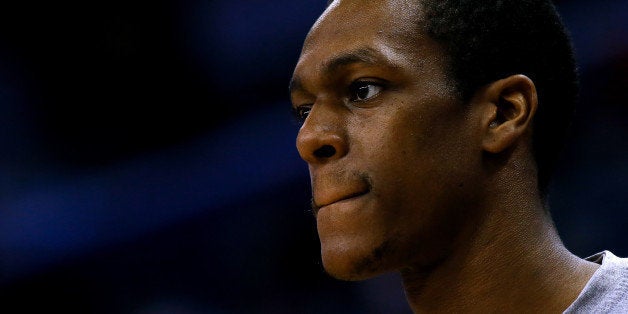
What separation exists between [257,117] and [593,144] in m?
1.63

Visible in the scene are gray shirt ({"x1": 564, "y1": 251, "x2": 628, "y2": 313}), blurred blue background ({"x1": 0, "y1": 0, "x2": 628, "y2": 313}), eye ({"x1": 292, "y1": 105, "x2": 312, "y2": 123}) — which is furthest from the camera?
blurred blue background ({"x1": 0, "y1": 0, "x2": 628, "y2": 313})

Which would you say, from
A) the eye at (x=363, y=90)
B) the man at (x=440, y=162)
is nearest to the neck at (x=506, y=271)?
the man at (x=440, y=162)

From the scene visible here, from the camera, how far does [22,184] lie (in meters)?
4.14

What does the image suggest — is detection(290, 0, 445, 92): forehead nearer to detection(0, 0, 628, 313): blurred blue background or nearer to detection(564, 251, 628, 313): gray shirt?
detection(564, 251, 628, 313): gray shirt

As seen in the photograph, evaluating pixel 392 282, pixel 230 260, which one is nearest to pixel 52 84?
pixel 230 260

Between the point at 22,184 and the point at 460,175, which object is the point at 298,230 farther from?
the point at 460,175

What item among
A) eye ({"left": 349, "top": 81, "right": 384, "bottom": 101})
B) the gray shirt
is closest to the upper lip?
eye ({"left": 349, "top": 81, "right": 384, "bottom": 101})

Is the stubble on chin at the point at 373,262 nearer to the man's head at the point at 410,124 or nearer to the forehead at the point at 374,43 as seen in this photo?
the man's head at the point at 410,124

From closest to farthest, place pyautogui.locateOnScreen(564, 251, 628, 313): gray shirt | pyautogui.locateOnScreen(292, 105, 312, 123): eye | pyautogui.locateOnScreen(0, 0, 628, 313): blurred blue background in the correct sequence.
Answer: pyautogui.locateOnScreen(564, 251, 628, 313): gray shirt → pyautogui.locateOnScreen(292, 105, 312, 123): eye → pyautogui.locateOnScreen(0, 0, 628, 313): blurred blue background

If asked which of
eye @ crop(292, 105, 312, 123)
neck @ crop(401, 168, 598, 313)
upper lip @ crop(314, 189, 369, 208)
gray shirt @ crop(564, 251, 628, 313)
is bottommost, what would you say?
gray shirt @ crop(564, 251, 628, 313)

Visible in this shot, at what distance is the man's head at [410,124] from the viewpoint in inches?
69.2

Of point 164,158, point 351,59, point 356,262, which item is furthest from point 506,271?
point 164,158

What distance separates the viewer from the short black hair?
6.07 feet

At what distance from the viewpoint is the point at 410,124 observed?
69.7 inches
